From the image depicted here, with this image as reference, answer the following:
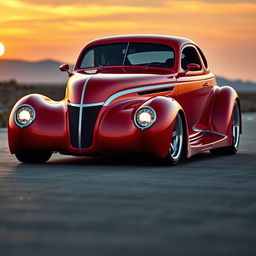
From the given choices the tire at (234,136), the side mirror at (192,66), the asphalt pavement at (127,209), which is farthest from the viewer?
the tire at (234,136)

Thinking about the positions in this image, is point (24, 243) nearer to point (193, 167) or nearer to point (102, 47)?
point (193, 167)

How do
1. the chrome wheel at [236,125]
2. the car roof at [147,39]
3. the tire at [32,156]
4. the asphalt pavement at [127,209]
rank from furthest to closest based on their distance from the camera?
1. the chrome wheel at [236,125]
2. the car roof at [147,39]
3. the tire at [32,156]
4. the asphalt pavement at [127,209]

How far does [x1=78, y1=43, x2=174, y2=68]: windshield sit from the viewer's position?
1381 centimetres

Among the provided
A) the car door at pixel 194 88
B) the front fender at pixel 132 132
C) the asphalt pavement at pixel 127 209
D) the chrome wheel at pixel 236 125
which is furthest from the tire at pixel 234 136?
the front fender at pixel 132 132

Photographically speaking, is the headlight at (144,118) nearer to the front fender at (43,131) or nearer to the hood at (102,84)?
the hood at (102,84)

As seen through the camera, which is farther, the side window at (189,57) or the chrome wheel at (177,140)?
the side window at (189,57)

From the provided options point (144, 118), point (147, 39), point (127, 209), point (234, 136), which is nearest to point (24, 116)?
point (144, 118)

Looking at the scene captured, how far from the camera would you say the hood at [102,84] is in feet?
39.7

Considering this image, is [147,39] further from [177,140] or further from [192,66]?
[177,140]

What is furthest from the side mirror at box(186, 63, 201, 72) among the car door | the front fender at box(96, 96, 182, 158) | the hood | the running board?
the front fender at box(96, 96, 182, 158)

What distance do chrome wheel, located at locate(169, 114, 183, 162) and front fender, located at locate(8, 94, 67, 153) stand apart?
1.58 metres

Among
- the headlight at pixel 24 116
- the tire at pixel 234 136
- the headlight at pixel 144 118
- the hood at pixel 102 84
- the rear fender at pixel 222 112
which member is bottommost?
the tire at pixel 234 136

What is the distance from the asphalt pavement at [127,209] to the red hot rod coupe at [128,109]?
→ 36 cm

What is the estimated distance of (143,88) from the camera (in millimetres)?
12555
